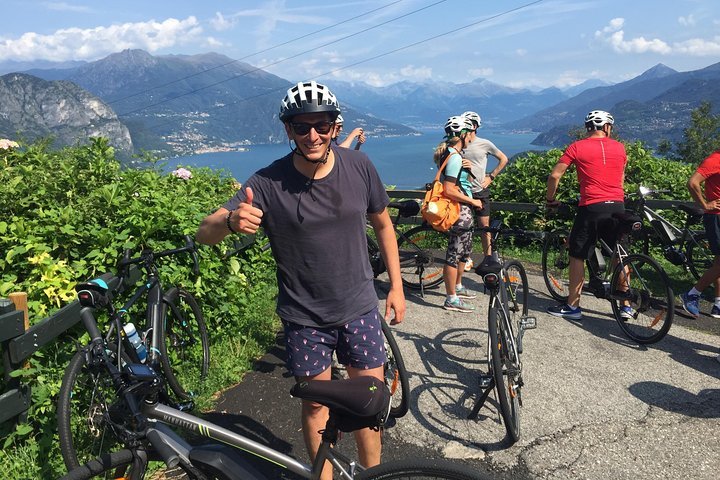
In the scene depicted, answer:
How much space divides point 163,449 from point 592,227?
17.7ft

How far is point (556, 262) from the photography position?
7.24 metres

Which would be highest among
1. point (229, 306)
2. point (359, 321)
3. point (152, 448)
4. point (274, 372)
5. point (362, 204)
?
point (362, 204)

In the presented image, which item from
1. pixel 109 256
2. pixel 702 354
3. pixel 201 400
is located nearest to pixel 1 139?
pixel 109 256

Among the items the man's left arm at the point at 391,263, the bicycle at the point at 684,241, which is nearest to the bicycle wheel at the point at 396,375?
the man's left arm at the point at 391,263

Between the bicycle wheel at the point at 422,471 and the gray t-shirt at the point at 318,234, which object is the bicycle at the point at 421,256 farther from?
the bicycle wheel at the point at 422,471

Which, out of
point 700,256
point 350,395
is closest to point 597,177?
point 700,256

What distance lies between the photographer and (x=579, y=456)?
3.69m

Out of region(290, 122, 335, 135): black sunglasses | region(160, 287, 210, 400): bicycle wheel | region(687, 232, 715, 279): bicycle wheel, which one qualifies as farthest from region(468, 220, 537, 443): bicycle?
region(687, 232, 715, 279): bicycle wheel

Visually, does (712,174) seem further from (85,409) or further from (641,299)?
(85,409)

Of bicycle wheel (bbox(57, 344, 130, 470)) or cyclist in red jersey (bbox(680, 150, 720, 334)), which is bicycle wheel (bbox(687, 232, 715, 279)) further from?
bicycle wheel (bbox(57, 344, 130, 470))

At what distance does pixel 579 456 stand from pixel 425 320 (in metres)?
2.82

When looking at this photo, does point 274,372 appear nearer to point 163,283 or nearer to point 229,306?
point 229,306

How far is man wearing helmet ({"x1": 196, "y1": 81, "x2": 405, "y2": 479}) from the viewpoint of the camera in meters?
2.61

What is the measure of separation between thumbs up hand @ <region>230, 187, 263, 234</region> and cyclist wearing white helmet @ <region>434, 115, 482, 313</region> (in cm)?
369
